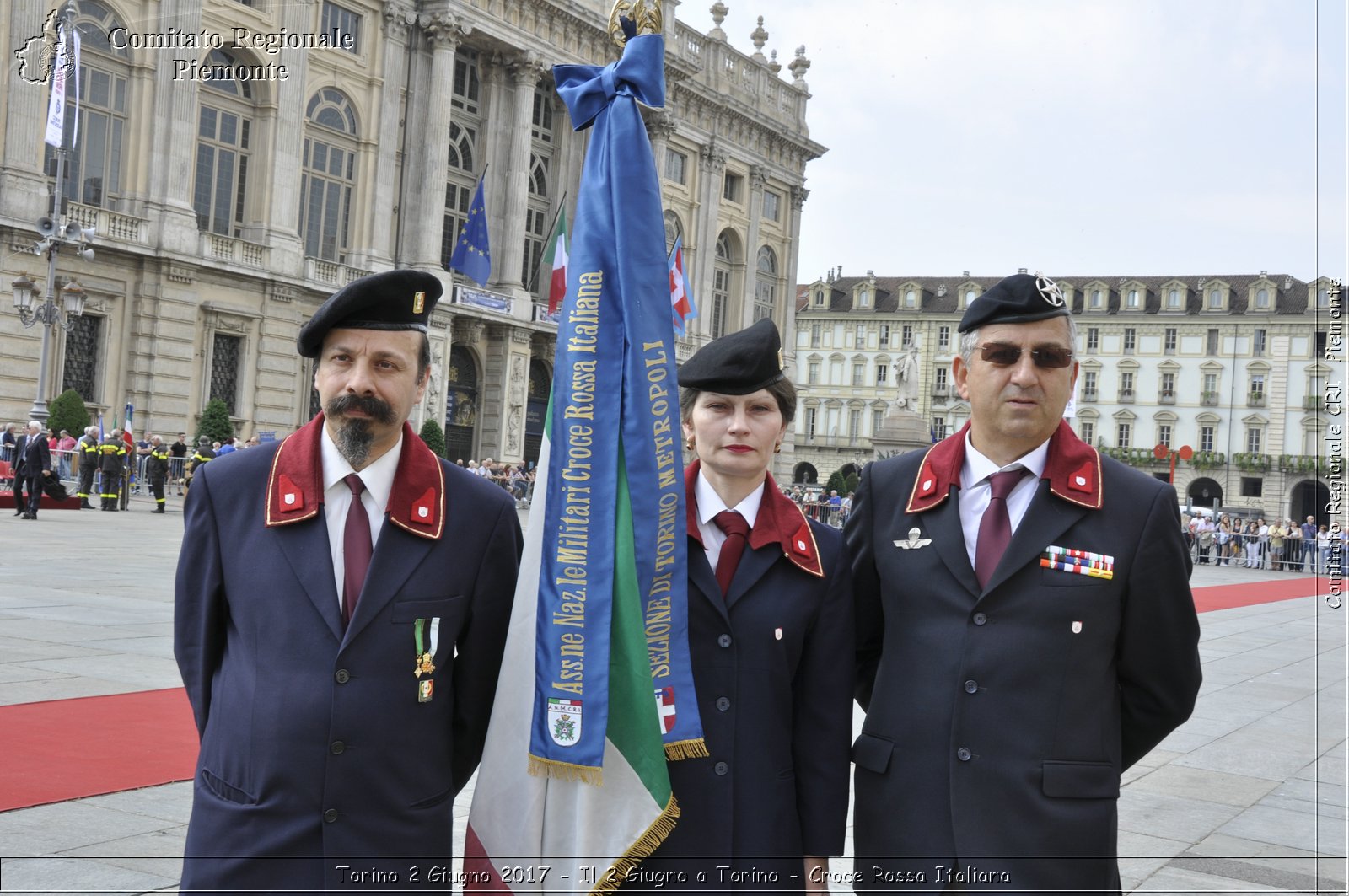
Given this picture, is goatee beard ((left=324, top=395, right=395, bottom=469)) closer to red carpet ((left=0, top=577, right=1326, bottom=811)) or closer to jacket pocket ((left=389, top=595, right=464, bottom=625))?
jacket pocket ((left=389, top=595, right=464, bottom=625))

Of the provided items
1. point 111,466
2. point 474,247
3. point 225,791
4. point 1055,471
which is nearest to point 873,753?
point 1055,471

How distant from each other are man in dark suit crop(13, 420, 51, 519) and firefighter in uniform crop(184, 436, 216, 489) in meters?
5.33

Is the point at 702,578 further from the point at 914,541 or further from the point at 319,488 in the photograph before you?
A: the point at 319,488

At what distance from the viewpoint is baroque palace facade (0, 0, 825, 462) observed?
93.0ft

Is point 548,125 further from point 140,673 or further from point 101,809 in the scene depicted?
point 101,809

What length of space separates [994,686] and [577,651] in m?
1.03

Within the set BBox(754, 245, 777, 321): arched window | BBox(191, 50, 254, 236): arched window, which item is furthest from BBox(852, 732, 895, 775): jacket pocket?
BBox(754, 245, 777, 321): arched window

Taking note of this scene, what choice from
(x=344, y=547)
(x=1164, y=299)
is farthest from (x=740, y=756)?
A: (x=1164, y=299)

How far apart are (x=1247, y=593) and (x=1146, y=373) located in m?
62.7

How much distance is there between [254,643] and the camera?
9.39 ft

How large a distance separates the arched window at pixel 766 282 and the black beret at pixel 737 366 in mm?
53361

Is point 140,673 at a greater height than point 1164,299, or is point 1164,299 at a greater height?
point 1164,299

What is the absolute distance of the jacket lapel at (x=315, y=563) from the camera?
2.83 meters

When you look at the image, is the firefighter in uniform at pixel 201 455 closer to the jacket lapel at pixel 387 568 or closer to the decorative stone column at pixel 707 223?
the jacket lapel at pixel 387 568
